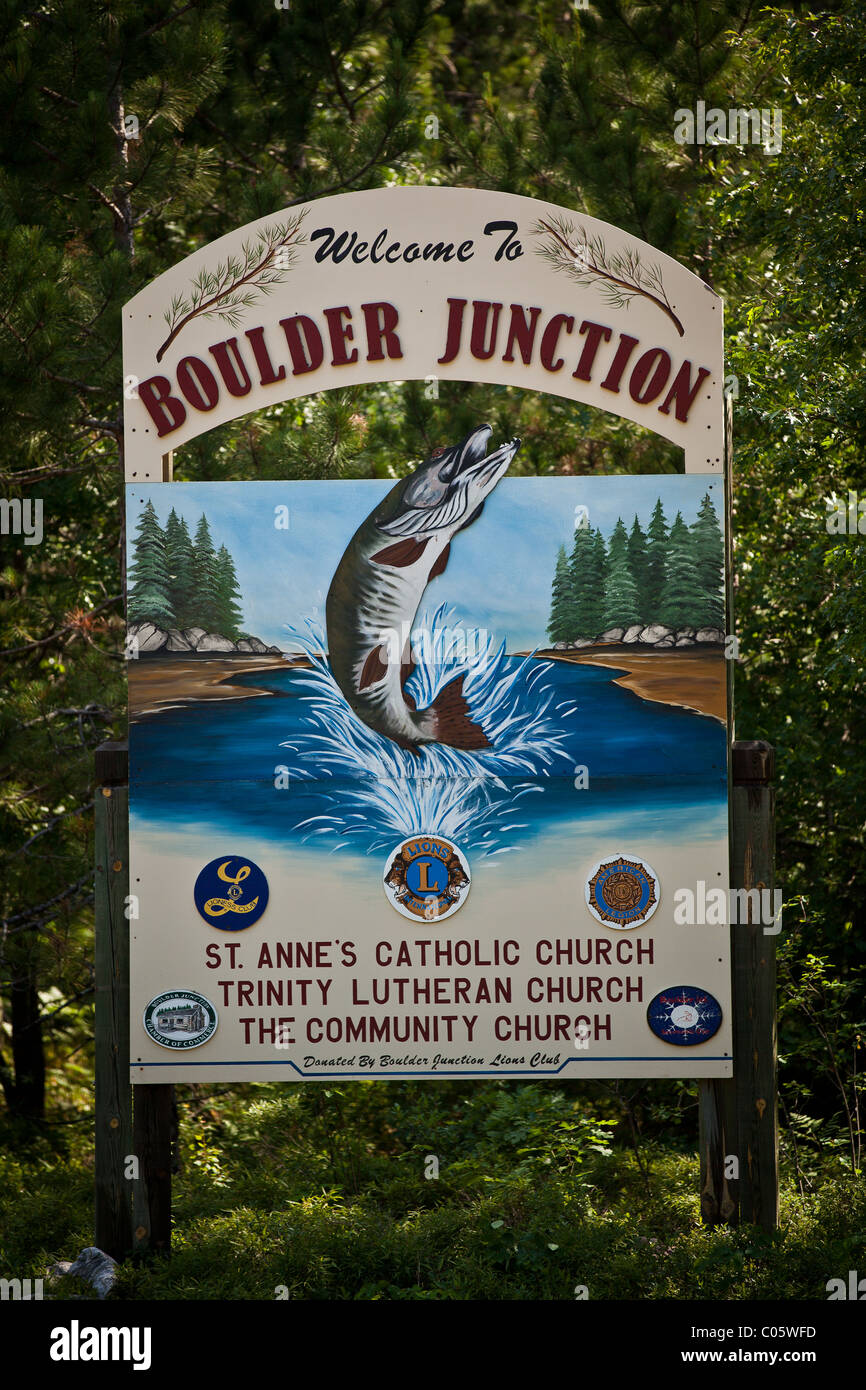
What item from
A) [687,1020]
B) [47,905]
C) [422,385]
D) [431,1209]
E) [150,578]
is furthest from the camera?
[422,385]

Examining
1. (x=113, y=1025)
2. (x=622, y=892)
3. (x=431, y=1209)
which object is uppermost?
(x=622, y=892)

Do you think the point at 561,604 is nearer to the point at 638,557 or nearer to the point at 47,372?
the point at 638,557

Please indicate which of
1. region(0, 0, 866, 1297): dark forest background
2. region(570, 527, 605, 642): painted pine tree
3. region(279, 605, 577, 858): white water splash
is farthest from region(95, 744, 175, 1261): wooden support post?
region(570, 527, 605, 642): painted pine tree

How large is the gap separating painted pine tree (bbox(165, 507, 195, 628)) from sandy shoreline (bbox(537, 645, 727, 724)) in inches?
Result: 58.0

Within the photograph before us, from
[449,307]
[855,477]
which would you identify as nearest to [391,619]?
[449,307]

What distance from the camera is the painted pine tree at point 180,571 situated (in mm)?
5293

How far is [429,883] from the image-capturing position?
5254 millimetres

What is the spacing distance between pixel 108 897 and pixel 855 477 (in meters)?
4.62

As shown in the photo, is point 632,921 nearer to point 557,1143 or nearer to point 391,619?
point 391,619

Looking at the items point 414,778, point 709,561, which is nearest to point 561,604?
point 709,561

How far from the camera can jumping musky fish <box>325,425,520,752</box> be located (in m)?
5.27

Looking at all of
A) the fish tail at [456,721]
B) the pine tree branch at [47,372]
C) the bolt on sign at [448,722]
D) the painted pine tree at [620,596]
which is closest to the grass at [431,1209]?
the bolt on sign at [448,722]

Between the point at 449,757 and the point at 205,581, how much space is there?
125 centimetres

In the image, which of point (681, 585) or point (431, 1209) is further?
point (431, 1209)
